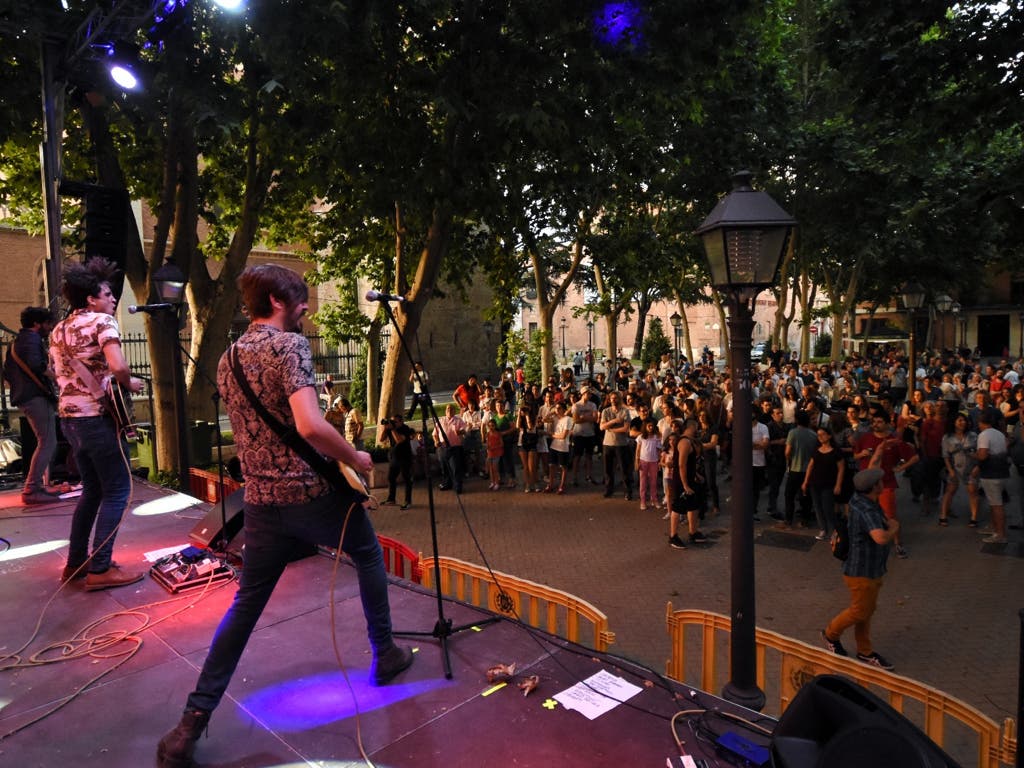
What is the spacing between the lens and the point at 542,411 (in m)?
13.2

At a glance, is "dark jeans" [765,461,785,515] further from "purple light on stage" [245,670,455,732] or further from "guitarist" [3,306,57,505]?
"guitarist" [3,306,57,505]

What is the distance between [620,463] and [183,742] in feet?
33.3

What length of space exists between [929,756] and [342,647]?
2.92 m

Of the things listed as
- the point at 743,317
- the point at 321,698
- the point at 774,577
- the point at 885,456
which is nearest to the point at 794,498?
the point at 885,456

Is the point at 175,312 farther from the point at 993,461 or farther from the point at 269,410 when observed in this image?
the point at 993,461

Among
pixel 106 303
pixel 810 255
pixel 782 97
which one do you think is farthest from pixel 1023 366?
pixel 106 303

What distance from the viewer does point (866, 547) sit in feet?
19.1

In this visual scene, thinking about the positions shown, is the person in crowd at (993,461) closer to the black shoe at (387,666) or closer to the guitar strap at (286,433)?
the black shoe at (387,666)

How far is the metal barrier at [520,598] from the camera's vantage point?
4.48 m

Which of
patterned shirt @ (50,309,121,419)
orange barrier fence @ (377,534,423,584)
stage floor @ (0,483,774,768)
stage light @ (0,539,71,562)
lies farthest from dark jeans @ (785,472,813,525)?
stage light @ (0,539,71,562)

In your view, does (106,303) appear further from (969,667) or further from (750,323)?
(969,667)

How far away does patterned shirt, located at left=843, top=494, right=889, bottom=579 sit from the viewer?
580cm

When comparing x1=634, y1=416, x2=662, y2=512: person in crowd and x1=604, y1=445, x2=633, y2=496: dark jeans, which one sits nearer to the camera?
x1=634, y1=416, x2=662, y2=512: person in crowd

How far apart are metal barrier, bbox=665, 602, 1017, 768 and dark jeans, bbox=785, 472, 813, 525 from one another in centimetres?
496
